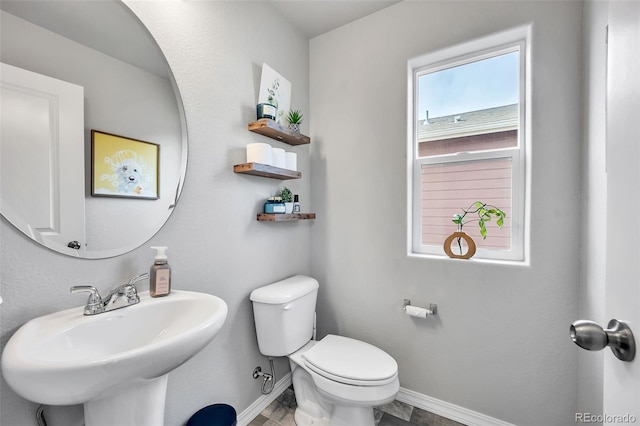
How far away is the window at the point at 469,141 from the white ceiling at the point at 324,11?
0.45 m

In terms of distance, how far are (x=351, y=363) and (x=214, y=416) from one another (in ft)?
2.14

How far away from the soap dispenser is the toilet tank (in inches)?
19.4

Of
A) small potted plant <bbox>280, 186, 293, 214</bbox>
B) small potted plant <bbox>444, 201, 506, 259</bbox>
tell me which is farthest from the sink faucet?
small potted plant <bbox>444, 201, 506, 259</bbox>

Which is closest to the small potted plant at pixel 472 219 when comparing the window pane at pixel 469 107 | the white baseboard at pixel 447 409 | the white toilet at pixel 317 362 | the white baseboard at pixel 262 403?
the window pane at pixel 469 107

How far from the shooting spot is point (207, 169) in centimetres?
130

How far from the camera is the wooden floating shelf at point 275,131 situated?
4.77ft

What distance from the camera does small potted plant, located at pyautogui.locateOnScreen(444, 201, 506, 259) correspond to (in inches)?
56.7

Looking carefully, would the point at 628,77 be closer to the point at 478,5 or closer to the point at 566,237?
the point at 566,237

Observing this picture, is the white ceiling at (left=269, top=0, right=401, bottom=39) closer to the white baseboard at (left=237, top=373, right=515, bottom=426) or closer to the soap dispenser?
the soap dispenser

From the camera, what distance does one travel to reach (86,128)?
0.91m

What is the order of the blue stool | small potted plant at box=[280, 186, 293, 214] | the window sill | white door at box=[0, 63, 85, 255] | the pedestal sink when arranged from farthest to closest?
small potted plant at box=[280, 186, 293, 214]
the window sill
the blue stool
white door at box=[0, 63, 85, 255]
the pedestal sink

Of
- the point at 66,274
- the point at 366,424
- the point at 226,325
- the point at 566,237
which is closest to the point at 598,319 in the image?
the point at 566,237

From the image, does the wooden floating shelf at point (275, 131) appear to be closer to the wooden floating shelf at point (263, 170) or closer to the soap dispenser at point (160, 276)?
the wooden floating shelf at point (263, 170)

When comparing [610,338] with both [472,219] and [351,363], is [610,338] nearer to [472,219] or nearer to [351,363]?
[351,363]
